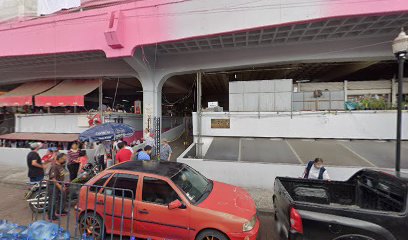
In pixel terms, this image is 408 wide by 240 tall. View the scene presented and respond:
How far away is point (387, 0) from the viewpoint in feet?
22.7

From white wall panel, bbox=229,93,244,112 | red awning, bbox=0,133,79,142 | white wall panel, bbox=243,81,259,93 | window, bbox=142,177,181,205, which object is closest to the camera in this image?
window, bbox=142,177,181,205

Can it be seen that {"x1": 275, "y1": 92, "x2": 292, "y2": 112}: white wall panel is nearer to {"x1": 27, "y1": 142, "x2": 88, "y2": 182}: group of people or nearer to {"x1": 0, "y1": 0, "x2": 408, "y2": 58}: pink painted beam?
{"x1": 0, "y1": 0, "x2": 408, "y2": 58}: pink painted beam

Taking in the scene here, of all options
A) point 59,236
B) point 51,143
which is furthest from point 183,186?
point 51,143

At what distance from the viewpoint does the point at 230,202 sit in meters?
3.98

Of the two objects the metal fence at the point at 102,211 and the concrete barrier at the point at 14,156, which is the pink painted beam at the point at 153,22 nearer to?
the concrete barrier at the point at 14,156

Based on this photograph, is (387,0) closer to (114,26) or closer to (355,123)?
(355,123)

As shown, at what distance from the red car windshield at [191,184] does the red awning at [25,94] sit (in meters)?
13.0

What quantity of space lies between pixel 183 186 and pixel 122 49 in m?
7.45

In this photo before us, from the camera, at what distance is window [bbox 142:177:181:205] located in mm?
3912

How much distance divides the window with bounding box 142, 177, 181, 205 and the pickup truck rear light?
196cm

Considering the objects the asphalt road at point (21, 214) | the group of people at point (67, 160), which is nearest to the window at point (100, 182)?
the group of people at point (67, 160)

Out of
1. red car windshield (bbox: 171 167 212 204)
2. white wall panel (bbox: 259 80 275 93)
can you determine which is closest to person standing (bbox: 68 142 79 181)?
red car windshield (bbox: 171 167 212 204)

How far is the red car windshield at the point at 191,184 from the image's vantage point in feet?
13.2

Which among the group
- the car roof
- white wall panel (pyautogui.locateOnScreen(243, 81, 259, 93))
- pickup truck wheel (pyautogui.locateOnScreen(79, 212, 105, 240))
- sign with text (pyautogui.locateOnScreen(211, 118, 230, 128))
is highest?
white wall panel (pyautogui.locateOnScreen(243, 81, 259, 93))
